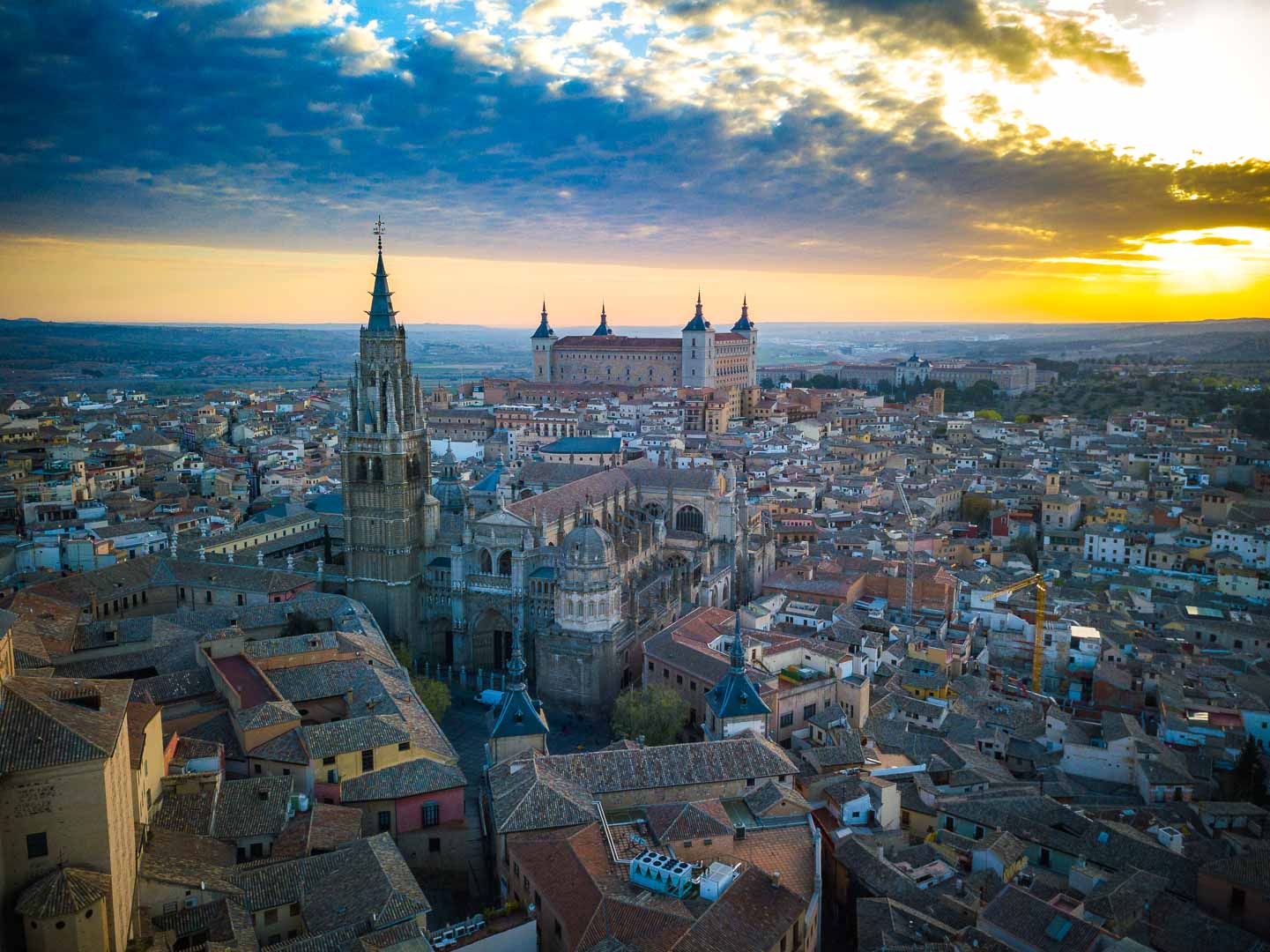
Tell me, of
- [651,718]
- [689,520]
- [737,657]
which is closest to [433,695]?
[651,718]

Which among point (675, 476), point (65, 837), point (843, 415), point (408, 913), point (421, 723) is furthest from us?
point (843, 415)

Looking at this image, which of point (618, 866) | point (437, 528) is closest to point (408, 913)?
point (618, 866)

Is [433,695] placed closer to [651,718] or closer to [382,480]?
[651,718]

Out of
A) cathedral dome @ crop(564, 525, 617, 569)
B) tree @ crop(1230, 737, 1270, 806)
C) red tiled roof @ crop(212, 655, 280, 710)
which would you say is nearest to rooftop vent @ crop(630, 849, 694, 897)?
red tiled roof @ crop(212, 655, 280, 710)

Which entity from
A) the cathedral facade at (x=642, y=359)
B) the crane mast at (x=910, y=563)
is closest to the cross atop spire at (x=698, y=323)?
the cathedral facade at (x=642, y=359)

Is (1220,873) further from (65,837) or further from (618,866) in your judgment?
(65,837)

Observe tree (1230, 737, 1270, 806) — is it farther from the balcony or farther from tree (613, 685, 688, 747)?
the balcony

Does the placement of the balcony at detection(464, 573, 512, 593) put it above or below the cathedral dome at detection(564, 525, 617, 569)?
below

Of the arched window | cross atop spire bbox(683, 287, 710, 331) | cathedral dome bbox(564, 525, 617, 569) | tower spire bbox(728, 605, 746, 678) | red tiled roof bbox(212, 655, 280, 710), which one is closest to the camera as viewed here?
red tiled roof bbox(212, 655, 280, 710)
